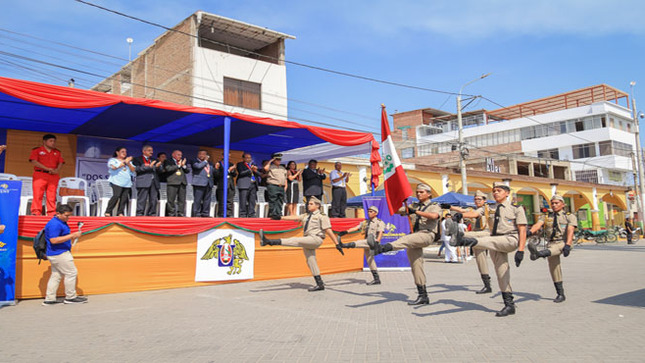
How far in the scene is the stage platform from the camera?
8062 millimetres

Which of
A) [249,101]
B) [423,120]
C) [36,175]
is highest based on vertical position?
[423,120]

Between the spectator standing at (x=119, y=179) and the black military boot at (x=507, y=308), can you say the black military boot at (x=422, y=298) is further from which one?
the spectator standing at (x=119, y=179)

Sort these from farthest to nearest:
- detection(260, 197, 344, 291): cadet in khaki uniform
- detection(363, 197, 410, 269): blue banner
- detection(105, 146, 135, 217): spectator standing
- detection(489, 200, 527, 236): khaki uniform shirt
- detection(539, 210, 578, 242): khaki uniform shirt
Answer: detection(363, 197, 410, 269): blue banner
detection(105, 146, 135, 217): spectator standing
detection(260, 197, 344, 291): cadet in khaki uniform
detection(539, 210, 578, 242): khaki uniform shirt
detection(489, 200, 527, 236): khaki uniform shirt

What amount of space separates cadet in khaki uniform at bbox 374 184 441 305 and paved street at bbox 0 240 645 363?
508 mm

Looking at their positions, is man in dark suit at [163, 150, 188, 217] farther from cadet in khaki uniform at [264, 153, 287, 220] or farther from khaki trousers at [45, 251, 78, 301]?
khaki trousers at [45, 251, 78, 301]

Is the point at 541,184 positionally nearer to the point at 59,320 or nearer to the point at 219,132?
the point at 219,132

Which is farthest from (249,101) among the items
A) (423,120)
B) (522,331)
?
(423,120)

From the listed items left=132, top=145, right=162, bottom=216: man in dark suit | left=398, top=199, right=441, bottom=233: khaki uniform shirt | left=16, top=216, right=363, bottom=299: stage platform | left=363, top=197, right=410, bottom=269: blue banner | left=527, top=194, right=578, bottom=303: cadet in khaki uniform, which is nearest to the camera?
left=398, top=199, right=441, bottom=233: khaki uniform shirt

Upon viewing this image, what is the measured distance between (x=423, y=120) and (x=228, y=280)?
48.2m

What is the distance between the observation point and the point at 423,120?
55.1m

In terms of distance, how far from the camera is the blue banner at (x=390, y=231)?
1223cm

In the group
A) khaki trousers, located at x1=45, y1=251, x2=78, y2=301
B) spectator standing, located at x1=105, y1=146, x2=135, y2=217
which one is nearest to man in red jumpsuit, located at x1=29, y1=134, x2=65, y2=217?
spectator standing, located at x1=105, y1=146, x2=135, y2=217

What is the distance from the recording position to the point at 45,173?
358 inches

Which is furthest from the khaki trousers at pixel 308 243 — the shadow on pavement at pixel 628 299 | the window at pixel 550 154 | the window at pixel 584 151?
the window at pixel 584 151
